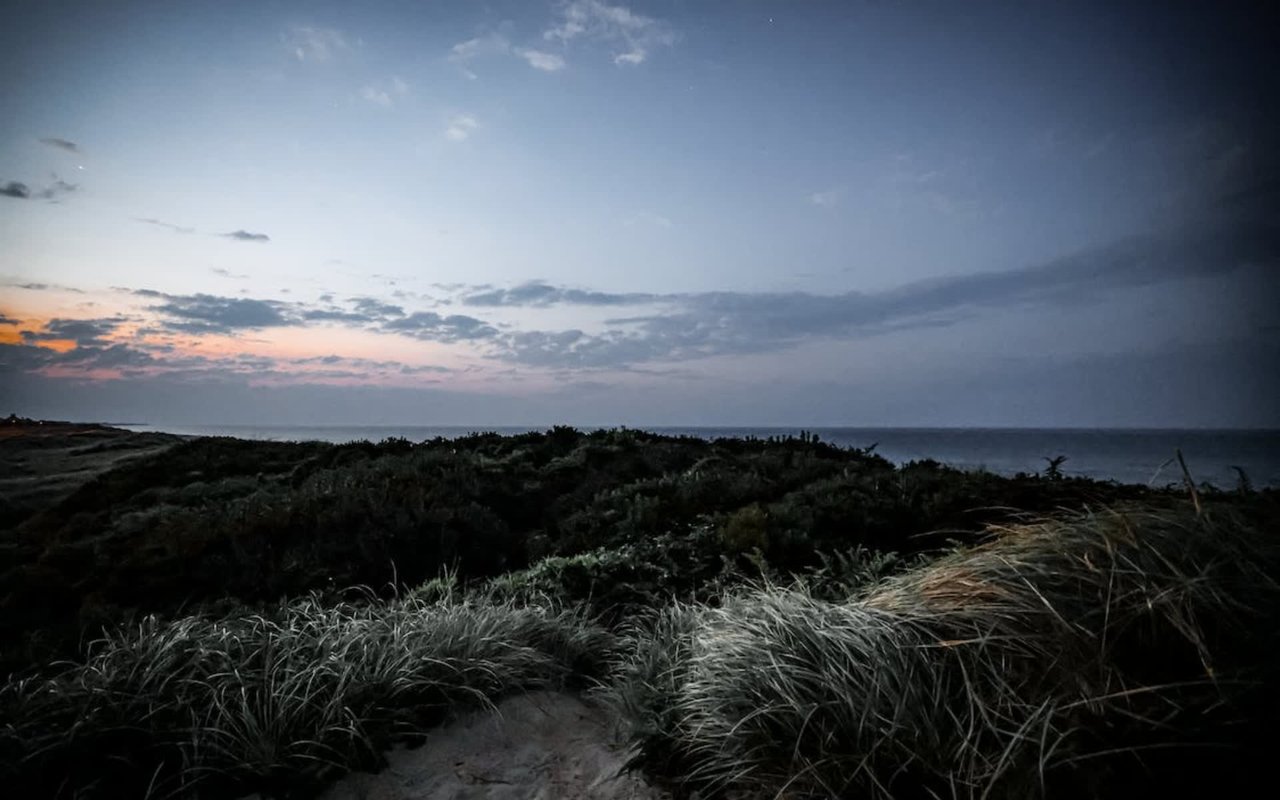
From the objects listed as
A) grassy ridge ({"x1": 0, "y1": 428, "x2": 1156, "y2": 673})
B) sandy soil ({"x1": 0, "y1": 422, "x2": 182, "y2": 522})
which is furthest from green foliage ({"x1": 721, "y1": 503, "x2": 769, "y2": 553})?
sandy soil ({"x1": 0, "y1": 422, "x2": 182, "y2": 522})

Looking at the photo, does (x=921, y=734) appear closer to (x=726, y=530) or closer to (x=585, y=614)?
(x=585, y=614)

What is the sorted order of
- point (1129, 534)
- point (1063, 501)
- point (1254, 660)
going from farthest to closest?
point (1063, 501), point (1129, 534), point (1254, 660)

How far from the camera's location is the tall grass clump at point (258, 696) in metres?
3.28

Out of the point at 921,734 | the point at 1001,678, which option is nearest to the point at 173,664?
the point at 921,734

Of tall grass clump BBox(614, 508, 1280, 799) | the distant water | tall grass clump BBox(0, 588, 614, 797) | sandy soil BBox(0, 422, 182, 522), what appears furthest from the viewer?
the distant water

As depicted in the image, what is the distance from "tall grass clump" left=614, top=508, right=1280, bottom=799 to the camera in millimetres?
2303

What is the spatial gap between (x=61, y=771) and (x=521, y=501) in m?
7.58

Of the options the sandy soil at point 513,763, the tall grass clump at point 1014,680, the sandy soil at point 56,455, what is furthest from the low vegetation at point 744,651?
the sandy soil at point 56,455

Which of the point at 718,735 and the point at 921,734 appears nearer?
the point at 921,734

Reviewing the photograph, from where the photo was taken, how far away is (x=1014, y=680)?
2875 millimetres

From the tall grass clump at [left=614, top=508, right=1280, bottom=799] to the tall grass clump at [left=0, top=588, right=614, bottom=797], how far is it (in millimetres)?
1177

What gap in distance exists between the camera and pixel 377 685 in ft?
13.0

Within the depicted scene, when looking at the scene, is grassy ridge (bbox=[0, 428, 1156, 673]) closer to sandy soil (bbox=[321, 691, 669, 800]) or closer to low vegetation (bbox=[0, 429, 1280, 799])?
low vegetation (bbox=[0, 429, 1280, 799])

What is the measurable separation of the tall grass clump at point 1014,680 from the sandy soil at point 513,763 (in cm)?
25
